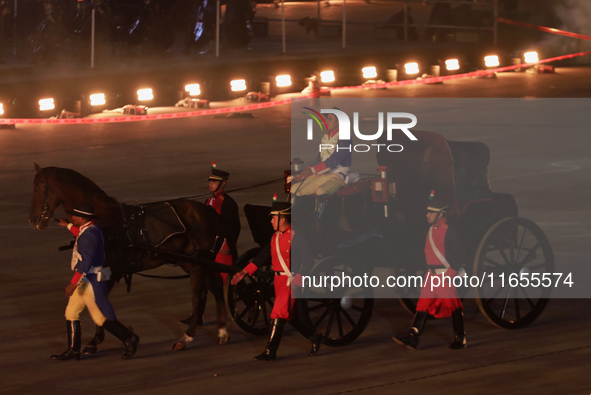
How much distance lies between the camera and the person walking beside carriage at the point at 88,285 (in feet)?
28.8

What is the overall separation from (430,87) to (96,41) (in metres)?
9.77

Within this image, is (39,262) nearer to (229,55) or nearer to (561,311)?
(561,311)

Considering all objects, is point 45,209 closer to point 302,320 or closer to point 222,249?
point 222,249

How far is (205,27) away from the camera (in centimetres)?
2739

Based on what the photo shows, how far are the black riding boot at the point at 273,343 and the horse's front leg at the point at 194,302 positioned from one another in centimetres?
81

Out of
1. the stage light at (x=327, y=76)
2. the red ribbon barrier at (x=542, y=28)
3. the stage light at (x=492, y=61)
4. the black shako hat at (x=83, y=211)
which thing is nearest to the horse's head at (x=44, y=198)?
the black shako hat at (x=83, y=211)

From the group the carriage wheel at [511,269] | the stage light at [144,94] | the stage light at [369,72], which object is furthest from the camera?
the stage light at [369,72]

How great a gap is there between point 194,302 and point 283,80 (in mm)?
18092

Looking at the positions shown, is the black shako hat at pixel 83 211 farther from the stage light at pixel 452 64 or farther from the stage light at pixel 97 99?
the stage light at pixel 452 64

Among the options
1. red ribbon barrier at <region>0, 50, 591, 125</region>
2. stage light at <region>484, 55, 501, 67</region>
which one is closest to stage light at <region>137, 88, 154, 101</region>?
red ribbon barrier at <region>0, 50, 591, 125</region>

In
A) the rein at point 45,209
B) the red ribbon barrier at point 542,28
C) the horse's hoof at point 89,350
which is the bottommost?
the horse's hoof at point 89,350

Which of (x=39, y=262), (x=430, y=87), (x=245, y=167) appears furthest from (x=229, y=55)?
(x=39, y=262)

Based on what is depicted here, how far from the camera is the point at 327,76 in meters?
27.8

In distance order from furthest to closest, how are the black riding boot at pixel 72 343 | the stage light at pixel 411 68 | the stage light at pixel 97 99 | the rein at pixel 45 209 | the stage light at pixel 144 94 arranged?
the stage light at pixel 411 68, the stage light at pixel 144 94, the stage light at pixel 97 99, the rein at pixel 45 209, the black riding boot at pixel 72 343
